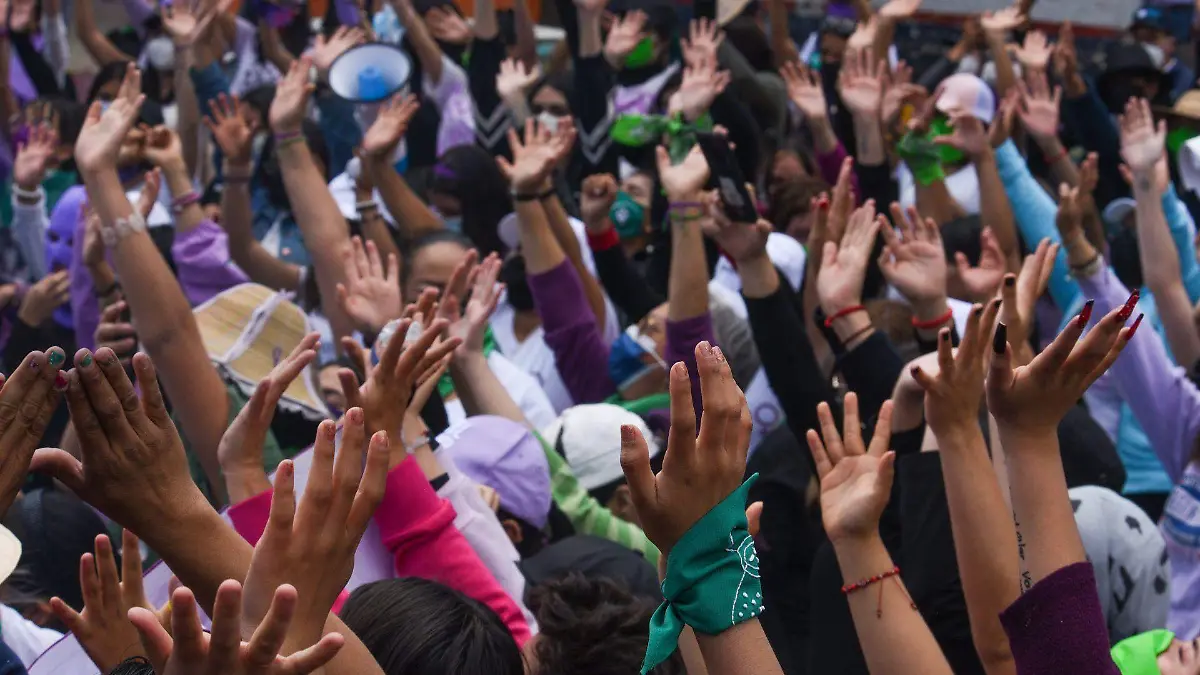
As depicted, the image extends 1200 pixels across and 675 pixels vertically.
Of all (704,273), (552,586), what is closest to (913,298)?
(704,273)

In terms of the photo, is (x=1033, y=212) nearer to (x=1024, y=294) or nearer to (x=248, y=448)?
(x=1024, y=294)

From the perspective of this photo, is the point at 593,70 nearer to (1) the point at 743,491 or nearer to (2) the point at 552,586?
(2) the point at 552,586

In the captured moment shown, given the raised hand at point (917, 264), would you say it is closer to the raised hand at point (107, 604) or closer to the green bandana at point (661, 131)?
the green bandana at point (661, 131)

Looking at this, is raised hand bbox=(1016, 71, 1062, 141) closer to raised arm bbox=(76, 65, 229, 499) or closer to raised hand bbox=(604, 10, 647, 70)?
raised hand bbox=(604, 10, 647, 70)

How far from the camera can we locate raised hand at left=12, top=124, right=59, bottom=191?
16.5 ft

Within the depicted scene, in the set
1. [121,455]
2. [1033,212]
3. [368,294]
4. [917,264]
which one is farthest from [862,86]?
[121,455]

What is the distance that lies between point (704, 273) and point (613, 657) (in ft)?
4.99

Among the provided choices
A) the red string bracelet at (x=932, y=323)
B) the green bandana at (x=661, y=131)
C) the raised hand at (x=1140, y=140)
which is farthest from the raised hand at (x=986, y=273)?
the green bandana at (x=661, y=131)

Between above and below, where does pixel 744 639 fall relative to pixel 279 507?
below

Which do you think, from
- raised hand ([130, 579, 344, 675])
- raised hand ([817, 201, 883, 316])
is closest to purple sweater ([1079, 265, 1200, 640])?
raised hand ([817, 201, 883, 316])

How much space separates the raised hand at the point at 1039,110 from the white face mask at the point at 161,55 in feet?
15.2

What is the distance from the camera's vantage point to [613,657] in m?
2.04

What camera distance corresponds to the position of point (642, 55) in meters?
6.76

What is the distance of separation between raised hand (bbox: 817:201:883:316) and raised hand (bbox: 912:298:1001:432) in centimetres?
92
